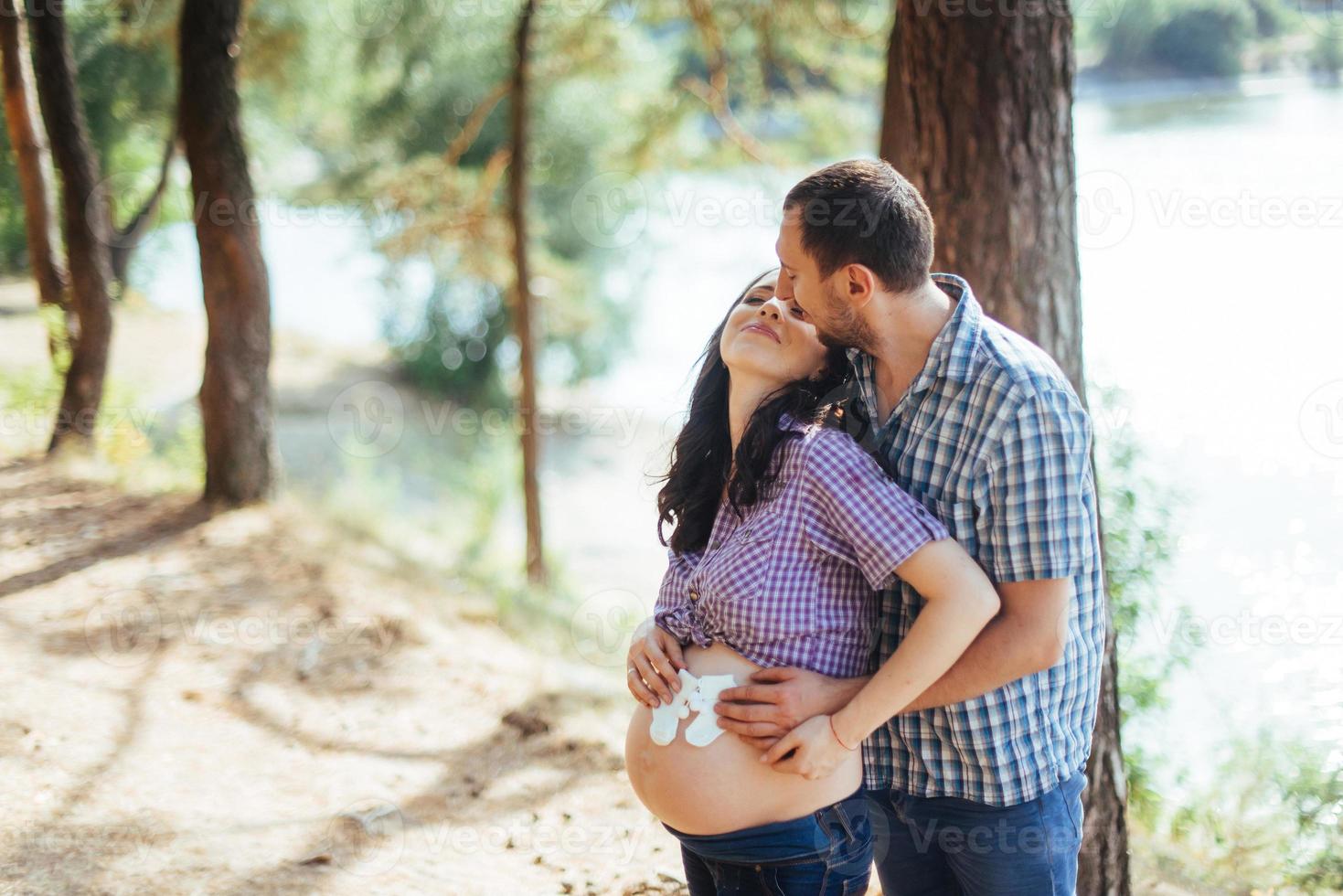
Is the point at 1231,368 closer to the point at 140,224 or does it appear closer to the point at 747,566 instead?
the point at 747,566

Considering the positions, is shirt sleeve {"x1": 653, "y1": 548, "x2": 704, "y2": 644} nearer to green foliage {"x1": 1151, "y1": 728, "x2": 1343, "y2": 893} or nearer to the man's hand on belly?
the man's hand on belly

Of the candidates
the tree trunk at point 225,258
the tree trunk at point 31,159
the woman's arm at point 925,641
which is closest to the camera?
the woman's arm at point 925,641

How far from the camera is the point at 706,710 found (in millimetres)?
1954

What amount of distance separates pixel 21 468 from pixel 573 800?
16.6ft

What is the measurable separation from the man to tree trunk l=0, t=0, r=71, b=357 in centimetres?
726

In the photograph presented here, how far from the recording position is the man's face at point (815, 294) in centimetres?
191

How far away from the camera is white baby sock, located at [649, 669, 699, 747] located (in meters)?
1.98

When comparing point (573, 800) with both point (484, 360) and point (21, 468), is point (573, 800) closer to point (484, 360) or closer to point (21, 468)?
point (21, 468)

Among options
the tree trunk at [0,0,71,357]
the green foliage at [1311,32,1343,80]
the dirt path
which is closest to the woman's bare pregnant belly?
the dirt path

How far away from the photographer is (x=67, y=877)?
3.12m

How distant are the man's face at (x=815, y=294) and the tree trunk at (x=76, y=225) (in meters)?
6.88

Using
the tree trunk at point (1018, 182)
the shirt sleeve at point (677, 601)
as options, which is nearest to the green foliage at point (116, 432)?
the tree trunk at point (1018, 182)

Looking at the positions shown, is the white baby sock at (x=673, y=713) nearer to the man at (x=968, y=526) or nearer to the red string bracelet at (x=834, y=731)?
the man at (x=968, y=526)

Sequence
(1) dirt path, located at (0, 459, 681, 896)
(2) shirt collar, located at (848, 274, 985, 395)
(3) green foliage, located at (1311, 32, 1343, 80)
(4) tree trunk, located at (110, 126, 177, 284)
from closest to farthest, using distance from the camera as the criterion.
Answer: (2) shirt collar, located at (848, 274, 985, 395) < (1) dirt path, located at (0, 459, 681, 896) < (3) green foliage, located at (1311, 32, 1343, 80) < (4) tree trunk, located at (110, 126, 177, 284)
